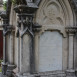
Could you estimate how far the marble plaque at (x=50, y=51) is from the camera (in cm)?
781

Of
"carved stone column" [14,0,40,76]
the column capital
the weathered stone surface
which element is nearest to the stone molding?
the column capital

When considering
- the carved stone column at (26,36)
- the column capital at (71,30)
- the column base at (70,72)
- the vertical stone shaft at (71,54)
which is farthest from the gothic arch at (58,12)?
the column base at (70,72)

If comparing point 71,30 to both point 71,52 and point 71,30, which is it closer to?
point 71,30

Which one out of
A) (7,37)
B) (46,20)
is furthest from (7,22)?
(46,20)

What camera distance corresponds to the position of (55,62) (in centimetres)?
805

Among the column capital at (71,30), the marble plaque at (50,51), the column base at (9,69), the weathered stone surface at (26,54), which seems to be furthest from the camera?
the column base at (9,69)

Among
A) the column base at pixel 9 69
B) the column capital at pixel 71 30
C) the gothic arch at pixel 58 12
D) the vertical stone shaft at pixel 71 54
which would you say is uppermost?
the gothic arch at pixel 58 12

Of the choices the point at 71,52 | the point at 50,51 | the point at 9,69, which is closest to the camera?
the point at 50,51

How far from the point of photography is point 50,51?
7941 millimetres

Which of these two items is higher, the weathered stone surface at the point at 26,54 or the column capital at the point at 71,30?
the column capital at the point at 71,30

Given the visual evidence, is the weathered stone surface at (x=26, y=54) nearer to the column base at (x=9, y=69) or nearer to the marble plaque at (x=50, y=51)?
the marble plaque at (x=50, y=51)

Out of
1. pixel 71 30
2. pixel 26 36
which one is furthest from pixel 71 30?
pixel 26 36

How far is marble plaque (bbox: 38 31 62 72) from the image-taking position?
308 inches

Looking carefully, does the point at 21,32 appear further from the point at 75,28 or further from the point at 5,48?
the point at 5,48
